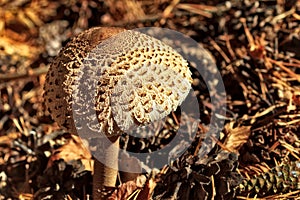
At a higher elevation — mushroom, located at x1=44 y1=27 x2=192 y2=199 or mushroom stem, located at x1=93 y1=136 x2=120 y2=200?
mushroom, located at x1=44 y1=27 x2=192 y2=199

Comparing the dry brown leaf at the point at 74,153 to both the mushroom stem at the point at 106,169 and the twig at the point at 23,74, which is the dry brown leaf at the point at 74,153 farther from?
the twig at the point at 23,74

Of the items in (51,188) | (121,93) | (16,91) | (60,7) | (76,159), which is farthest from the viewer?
(60,7)

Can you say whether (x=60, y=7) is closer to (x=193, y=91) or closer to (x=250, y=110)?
(x=193, y=91)

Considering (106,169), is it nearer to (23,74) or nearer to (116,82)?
(116,82)

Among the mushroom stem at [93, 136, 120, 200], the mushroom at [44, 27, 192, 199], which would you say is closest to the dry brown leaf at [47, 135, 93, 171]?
the mushroom stem at [93, 136, 120, 200]

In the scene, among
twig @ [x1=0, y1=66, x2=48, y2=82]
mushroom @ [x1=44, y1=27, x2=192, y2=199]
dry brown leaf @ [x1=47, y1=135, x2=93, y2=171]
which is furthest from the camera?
twig @ [x1=0, y1=66, x2=48, y2=82]

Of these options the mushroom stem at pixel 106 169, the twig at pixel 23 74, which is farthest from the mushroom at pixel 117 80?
the twig at pixel 23 74

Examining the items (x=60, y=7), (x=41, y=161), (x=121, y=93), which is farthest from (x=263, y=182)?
(x=60, y=7)

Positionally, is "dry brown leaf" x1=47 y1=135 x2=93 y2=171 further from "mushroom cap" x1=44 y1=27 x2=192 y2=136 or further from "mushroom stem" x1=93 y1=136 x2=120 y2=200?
"mushroom cap" x1=44 y1=27 x2=192 y2=136
